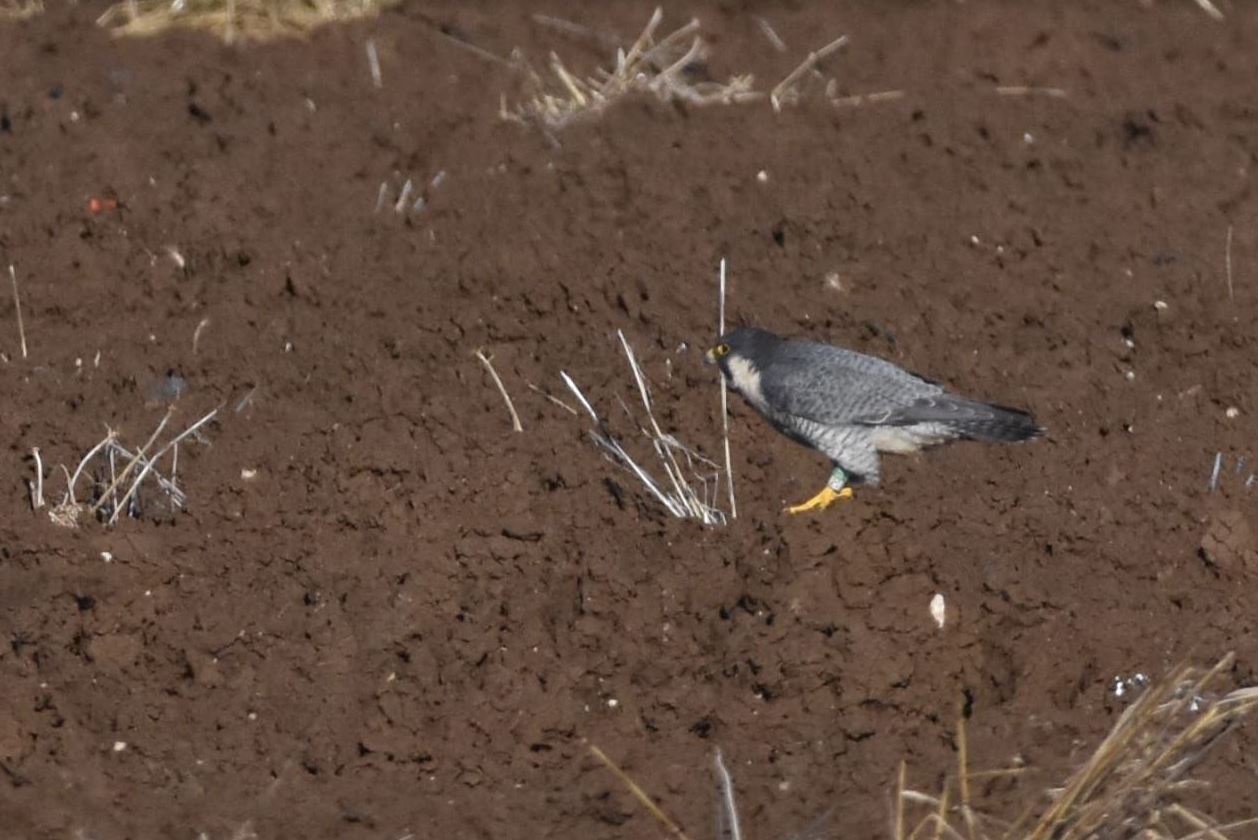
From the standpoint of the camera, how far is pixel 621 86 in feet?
23.7

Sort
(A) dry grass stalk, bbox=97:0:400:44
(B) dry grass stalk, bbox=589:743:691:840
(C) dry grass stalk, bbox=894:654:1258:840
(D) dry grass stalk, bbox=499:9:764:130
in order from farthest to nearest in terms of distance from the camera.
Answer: (A) dry grass stalk, bbox=97:0:400:44 → (D) dry grass stalk, bbox=499:9:764:130 → (B) dry grass stalk, bbox=589:743:691:840 → (C) dry grass stalk, bbox=894:654:1258:840

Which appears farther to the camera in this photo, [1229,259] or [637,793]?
[1229,259]

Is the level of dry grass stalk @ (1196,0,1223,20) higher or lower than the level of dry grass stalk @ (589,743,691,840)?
higher

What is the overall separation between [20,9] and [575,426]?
11.4 ft

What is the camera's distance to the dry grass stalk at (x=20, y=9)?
7.55 metres

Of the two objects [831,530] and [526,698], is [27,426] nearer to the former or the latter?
[526,698]

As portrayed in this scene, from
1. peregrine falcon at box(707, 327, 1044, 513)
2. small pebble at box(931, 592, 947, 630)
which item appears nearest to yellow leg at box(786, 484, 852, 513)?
peregrine falcon at box(707, 327, 1044, 513)

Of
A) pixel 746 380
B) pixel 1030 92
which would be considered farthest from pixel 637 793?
pixel 1030 92

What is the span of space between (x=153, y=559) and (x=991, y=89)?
393cm

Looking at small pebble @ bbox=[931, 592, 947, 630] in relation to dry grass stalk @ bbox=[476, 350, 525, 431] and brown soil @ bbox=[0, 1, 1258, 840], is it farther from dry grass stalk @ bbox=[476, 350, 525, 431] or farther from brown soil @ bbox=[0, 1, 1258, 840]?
dry grass stalk @ bbox=[476, 350, 525, 431]

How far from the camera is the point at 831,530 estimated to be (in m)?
5.45

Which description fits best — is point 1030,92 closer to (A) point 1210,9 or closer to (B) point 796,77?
(B) point 796,77

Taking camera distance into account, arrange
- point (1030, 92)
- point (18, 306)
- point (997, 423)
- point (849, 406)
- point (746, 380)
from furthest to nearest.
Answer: point (1030, 92)
point (18, 306)
point (746, 380)
point (849, 406)
point (997, 423)

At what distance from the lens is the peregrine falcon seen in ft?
17.9
